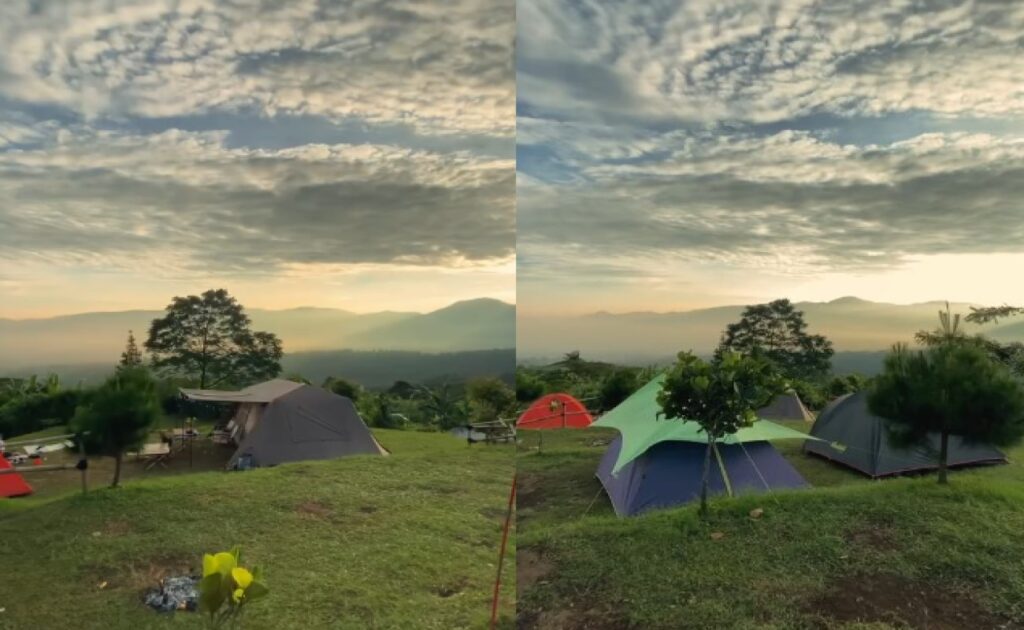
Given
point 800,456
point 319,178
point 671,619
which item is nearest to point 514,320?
point 319,178

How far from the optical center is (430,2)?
3.37 m

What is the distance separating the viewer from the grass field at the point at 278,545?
2625mm

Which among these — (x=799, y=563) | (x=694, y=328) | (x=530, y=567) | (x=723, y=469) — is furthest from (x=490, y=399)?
(x=799, y=563)

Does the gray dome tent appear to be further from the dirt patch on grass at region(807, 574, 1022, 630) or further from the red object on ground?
the dirt patch on grass at region(807, 574, 1022, 630)

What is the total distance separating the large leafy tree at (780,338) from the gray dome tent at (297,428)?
2.41m

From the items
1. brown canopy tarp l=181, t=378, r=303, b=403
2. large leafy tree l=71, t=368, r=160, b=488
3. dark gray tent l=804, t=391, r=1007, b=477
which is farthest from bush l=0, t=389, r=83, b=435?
dark gray tent l=804, t=391, r=1007, b=477

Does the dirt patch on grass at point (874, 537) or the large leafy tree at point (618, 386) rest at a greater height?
the large leafy tree at point (618, 386)

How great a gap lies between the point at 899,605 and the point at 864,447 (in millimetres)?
1689

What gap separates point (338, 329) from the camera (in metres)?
3.48

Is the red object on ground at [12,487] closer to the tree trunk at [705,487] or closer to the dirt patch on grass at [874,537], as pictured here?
the tree trunk at [705,487]

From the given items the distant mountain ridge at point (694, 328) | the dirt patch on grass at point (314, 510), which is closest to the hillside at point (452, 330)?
the distant mountain ridge at point (694, 328)

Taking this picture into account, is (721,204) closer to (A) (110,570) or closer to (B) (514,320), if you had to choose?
(B) (514,320)

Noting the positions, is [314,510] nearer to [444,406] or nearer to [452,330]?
[444,406]

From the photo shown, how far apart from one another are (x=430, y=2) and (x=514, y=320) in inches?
63.4
